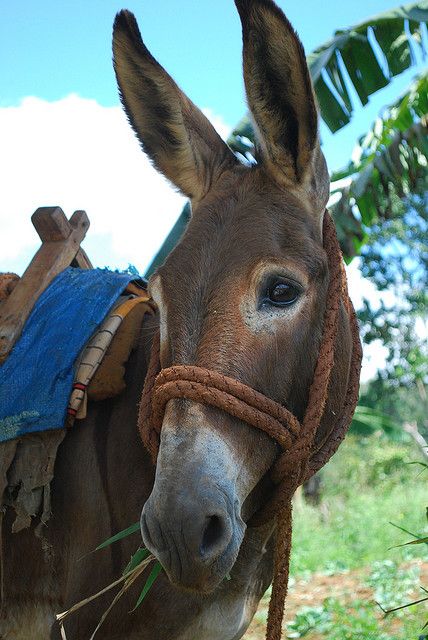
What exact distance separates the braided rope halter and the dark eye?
20 centimetres

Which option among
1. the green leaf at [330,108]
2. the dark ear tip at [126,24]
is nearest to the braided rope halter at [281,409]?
the dark ear tip at [126,24]

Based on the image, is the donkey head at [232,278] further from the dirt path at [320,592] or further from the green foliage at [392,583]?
the dirt path at [320,592]

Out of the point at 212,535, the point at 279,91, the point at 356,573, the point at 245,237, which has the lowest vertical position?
the point at 356,573

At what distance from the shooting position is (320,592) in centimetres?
594

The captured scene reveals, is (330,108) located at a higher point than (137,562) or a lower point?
higher

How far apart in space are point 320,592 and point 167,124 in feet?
15.3

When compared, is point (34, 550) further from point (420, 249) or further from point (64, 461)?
point (420, 249)

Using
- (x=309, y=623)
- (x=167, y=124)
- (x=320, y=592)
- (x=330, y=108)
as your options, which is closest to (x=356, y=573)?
(x=320, y=592)

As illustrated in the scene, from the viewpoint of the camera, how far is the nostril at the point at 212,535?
175 centimetres

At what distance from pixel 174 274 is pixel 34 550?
4.16 feet

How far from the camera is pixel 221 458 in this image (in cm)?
182

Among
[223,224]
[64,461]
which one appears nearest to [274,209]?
[223,224]

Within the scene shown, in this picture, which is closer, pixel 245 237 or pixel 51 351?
pixel 245 237

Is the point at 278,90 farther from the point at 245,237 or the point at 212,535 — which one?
the point at 212,535
